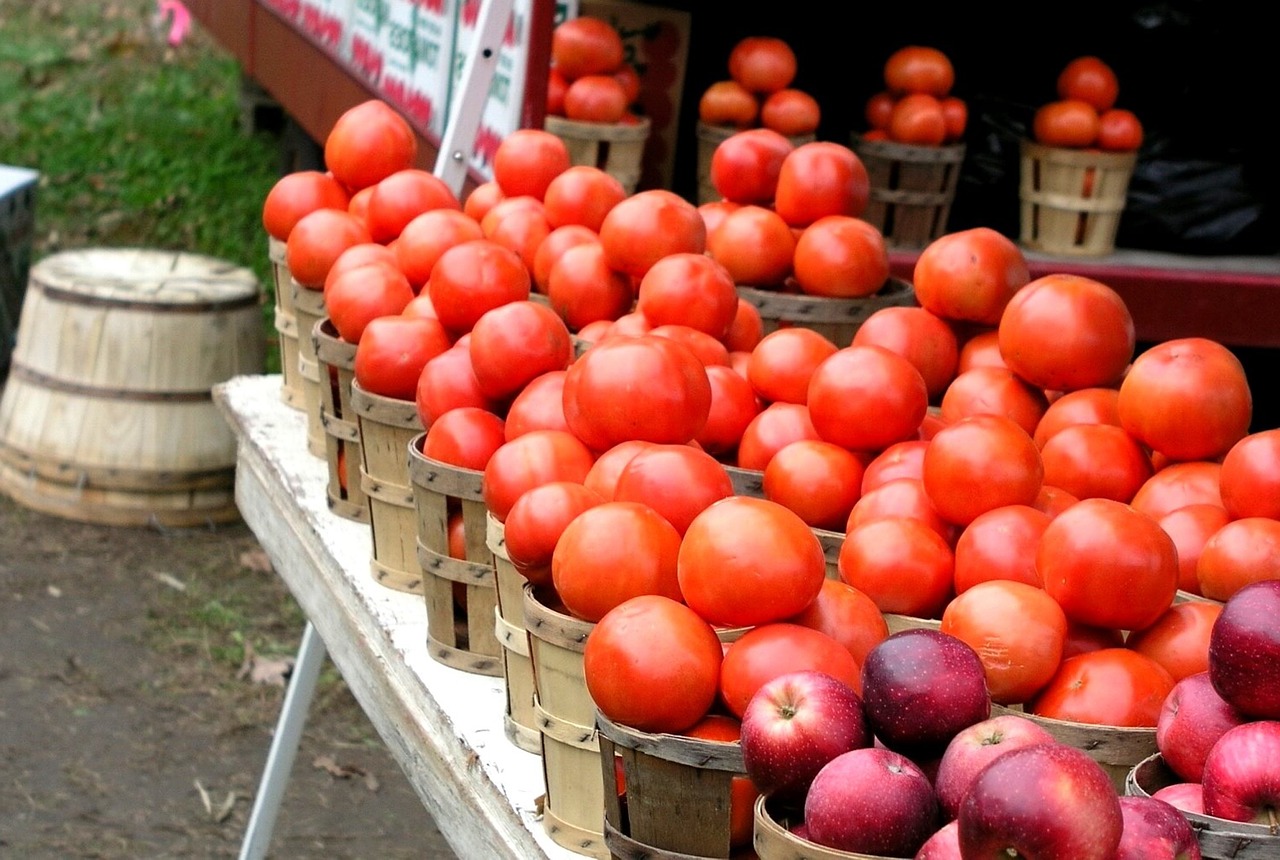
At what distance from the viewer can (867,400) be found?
2.02m

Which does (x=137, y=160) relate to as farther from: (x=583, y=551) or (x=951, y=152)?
(x=583, y=551)

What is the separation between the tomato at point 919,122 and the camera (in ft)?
13.6

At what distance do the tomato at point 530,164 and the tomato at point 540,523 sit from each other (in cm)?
133

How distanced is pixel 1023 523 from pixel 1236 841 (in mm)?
608

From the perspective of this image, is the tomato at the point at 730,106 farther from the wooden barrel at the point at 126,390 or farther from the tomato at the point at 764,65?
the wooden barrel at the point at 126,390

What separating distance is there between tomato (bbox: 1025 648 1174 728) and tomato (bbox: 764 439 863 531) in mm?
500

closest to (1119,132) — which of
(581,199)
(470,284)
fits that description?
(581,199)

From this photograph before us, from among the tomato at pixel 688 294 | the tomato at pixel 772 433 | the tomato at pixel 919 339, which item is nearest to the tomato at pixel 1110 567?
the tomato at pixel 772 433

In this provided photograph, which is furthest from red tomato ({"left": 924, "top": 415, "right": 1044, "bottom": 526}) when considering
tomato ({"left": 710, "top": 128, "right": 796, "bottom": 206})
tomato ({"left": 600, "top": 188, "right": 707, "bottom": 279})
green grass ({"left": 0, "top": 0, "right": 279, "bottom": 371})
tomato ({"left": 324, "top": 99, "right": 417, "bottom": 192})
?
green grass ({"left": 0, "top": 0, "right": 279, "bottom": 371})

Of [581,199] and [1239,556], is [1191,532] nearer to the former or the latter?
[1239,556]

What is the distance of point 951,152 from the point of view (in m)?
4.16

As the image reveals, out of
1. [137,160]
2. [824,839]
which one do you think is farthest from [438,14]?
[137,160]

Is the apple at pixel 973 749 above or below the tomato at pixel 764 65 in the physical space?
below

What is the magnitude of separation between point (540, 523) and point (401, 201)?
1.32m
